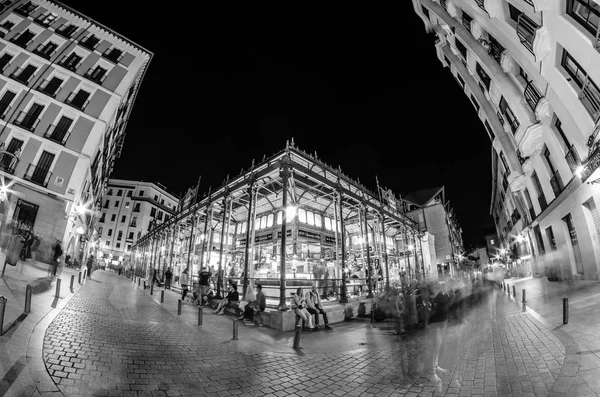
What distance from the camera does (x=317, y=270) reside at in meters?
16.1

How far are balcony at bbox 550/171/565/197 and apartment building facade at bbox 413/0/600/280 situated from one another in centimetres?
7

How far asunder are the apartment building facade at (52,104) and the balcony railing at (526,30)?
3242 cm

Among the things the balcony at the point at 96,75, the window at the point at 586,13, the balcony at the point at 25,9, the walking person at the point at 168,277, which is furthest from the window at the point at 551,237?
the balcony at the point at 25,9

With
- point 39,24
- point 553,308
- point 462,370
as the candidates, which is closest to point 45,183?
point 39,24

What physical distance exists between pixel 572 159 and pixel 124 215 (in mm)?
72286

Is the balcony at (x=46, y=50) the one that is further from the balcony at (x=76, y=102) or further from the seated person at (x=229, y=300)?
the seated person at (x=229, y=300)

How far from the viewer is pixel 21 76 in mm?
21906

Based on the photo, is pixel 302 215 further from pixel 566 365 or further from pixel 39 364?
pixel 39 364

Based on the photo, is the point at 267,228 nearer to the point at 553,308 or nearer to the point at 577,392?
the point at 553,308

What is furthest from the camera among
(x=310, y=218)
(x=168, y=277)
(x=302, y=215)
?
(x=310, y=218)

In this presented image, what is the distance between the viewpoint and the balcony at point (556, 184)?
1460cm

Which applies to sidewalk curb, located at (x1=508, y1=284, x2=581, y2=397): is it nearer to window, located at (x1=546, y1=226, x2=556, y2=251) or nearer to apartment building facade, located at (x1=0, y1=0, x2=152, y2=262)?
window, located at (x1=546, y1=226, x2=556, y2=251)

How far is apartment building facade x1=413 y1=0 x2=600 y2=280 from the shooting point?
9938 mm

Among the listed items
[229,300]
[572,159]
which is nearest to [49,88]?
[229,300]
